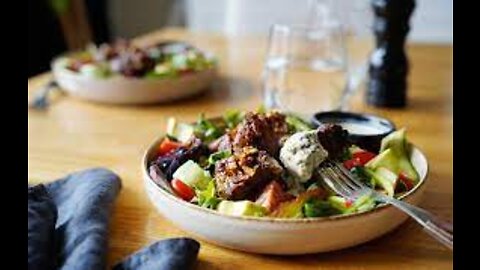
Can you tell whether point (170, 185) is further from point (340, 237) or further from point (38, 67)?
point (38, 67)

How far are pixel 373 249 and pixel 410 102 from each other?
2.36ft

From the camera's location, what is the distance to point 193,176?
819mm

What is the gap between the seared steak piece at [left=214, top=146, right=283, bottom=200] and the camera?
0.75m

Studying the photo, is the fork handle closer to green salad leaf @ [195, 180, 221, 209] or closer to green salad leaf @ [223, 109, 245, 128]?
green salad leaf @ [195, 180, 221, 209]

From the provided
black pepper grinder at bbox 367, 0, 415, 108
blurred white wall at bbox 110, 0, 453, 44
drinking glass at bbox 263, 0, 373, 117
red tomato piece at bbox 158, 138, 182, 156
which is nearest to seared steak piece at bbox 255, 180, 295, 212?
red tomato piece at bbox 158, 138, 182, 156

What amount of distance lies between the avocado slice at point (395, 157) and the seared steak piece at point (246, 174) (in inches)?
6.8

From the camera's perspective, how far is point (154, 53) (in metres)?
1.58

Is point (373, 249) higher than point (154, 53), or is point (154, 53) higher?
point (154, 53)

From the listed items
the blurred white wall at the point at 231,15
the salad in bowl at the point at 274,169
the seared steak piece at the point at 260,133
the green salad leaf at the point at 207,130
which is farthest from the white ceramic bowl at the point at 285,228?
the blurred white wall at the point at 231,15

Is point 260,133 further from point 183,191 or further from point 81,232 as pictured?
point 81,232
